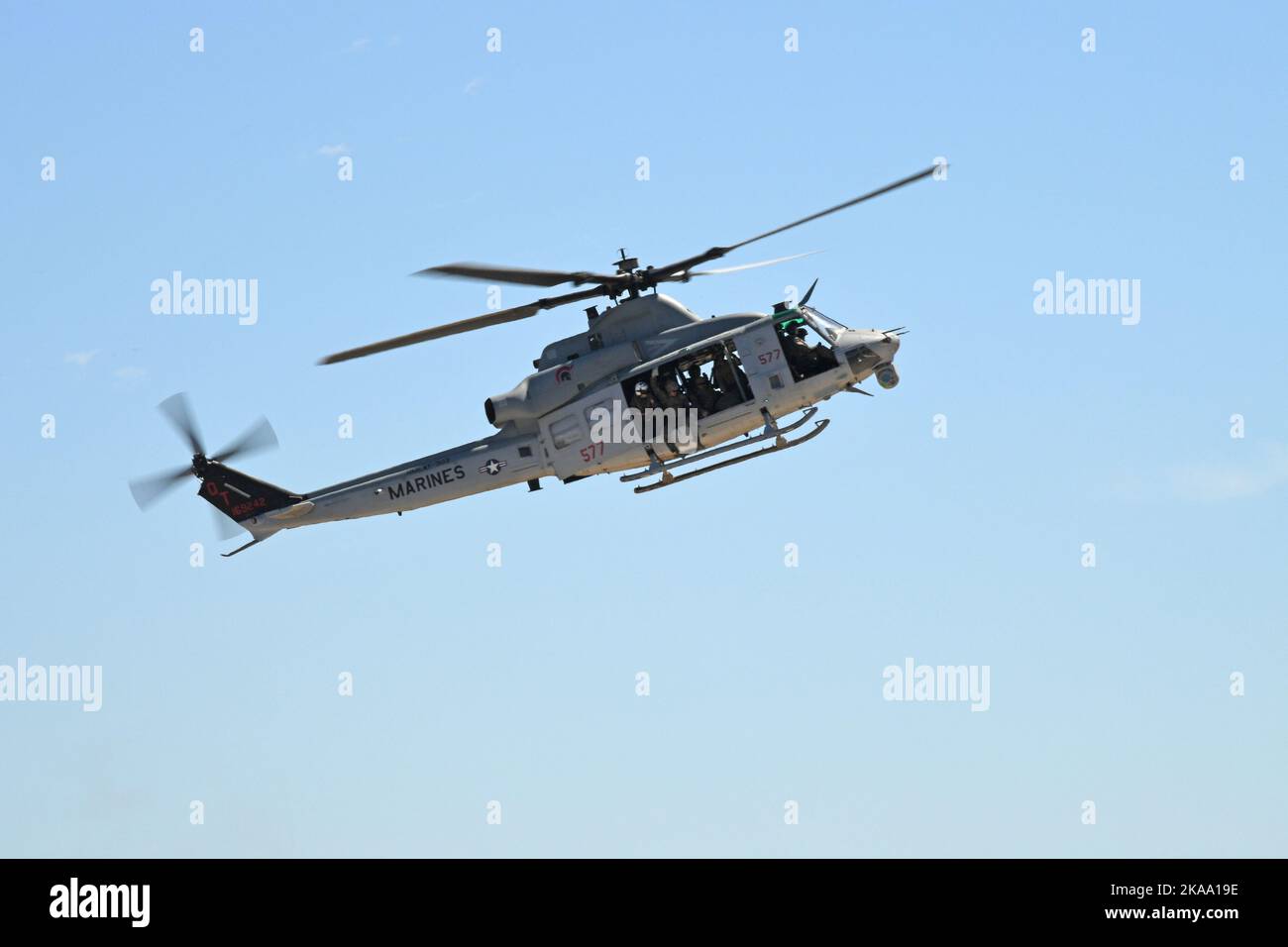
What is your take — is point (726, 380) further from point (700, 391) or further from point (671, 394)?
point (671, 394)

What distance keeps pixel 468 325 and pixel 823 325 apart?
8076 mm

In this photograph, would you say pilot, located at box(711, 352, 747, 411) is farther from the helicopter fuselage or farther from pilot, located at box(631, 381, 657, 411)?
pilot, located at box(631, 381, 657, 411)

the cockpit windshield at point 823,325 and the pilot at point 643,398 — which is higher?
the cockpit windshield at point 823,325

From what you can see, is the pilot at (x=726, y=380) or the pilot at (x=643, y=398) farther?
the pilot at (x=643, y=398)

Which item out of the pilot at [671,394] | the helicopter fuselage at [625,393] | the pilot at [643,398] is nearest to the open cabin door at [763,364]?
the helicopter fuselage at [625,393]

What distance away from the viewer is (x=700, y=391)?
4859 centimetres

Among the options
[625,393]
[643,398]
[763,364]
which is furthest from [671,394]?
[763,364]

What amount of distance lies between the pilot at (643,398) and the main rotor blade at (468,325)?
2342mm

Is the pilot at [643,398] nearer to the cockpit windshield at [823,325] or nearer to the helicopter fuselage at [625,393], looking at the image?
the helicopter fuselage at [625,393]

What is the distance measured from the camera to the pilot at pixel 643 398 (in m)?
48.7

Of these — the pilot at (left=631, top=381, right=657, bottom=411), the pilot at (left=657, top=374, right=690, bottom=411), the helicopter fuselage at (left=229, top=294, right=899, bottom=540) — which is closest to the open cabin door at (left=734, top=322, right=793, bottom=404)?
the helicopter fuselage at (left=229, top=294, right=899, bottom=540)
